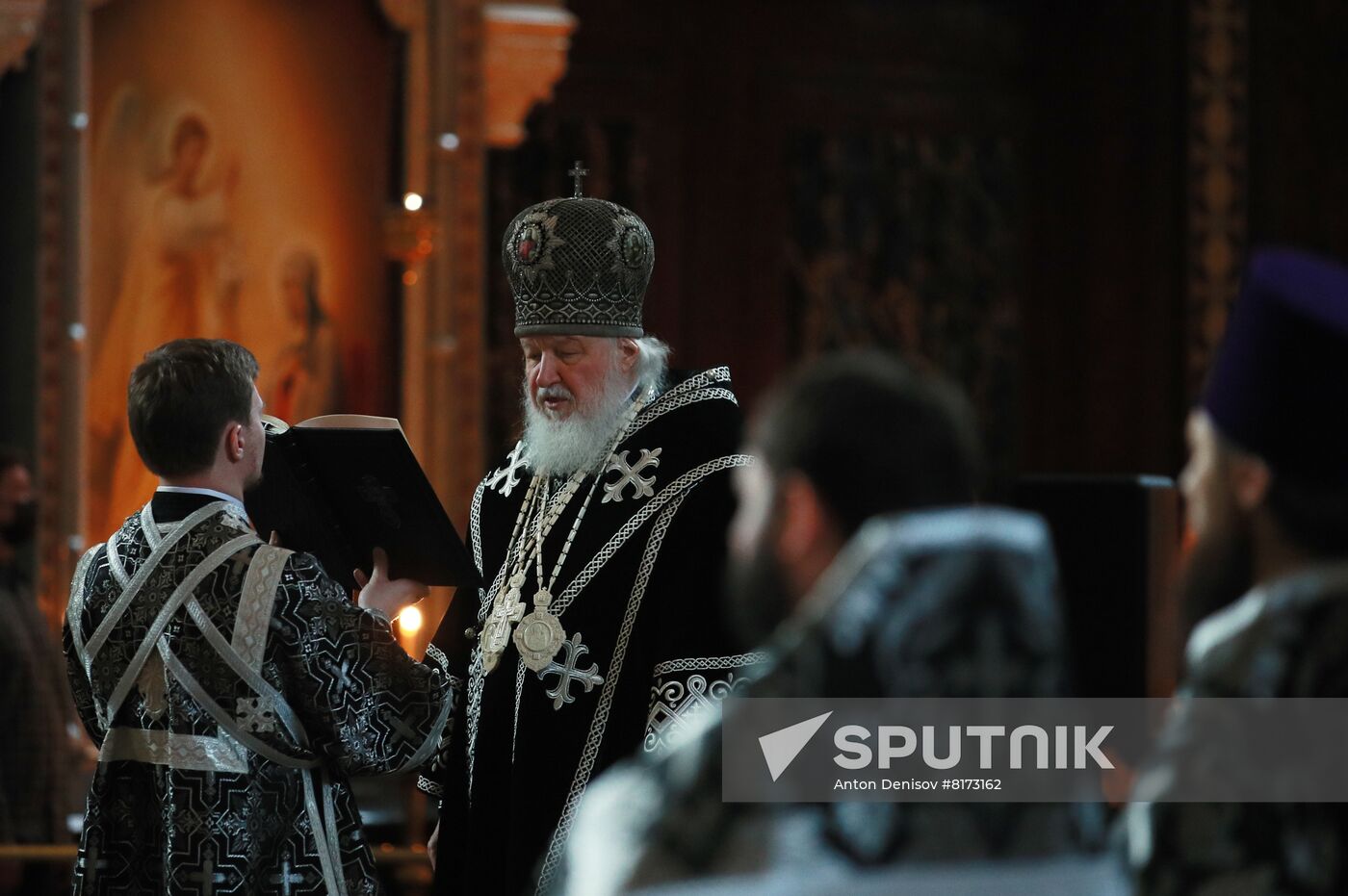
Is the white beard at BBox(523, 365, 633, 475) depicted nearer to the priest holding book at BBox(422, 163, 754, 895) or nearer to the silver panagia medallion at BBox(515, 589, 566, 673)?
the priest holding book at BBox(422, 163, 754, 895)

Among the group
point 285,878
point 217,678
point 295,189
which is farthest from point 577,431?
point 295,189

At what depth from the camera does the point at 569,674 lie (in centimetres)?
320

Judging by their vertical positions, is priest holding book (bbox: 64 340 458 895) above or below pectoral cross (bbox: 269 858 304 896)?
above

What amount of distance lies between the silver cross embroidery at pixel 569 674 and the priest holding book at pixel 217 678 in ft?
1.12

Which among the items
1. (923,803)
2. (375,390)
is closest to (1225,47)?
(375,390)

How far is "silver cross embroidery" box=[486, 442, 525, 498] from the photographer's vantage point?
140 inches

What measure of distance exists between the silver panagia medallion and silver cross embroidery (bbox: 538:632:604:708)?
0.05 ft

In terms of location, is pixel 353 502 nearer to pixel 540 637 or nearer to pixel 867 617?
pixel 540 637

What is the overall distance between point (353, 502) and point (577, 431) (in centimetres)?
47

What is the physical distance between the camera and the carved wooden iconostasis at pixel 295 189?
19.0 ft

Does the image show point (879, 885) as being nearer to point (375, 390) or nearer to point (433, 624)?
point (433, 624)

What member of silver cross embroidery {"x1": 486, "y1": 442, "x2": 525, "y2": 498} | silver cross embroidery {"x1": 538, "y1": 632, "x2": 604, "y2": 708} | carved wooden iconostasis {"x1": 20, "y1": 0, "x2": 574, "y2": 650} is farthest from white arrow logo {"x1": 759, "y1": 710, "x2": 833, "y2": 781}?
carved wooden iconostasis {"x1": 20, "y1": 0, "x2": 574, "y2": 650}

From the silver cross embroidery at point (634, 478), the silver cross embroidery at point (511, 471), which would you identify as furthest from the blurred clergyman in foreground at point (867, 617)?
the silver cross embroidery at point (511, 471)

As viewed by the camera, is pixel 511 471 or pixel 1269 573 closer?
pixel 1269 573
